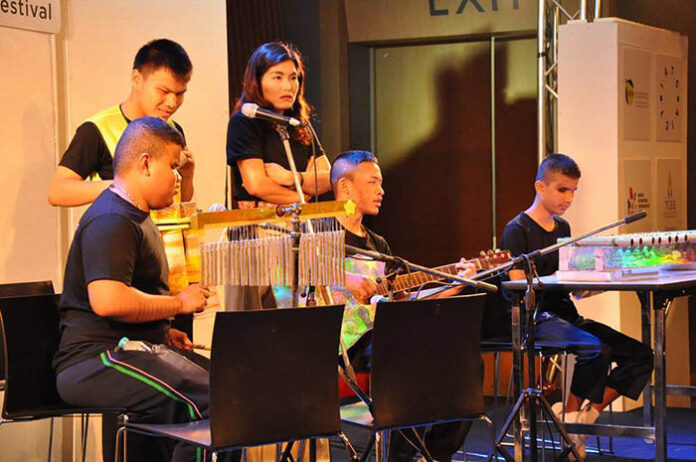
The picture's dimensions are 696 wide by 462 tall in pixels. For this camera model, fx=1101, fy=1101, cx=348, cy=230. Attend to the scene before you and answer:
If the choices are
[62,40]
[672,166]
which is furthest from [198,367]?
[672,166]

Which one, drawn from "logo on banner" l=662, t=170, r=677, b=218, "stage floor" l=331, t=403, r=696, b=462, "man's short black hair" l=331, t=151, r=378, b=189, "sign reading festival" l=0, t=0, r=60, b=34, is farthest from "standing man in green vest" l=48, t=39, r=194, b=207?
"logo on banner" l=662, t=170, r=677, b=218

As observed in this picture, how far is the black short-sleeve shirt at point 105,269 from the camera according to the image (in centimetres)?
331

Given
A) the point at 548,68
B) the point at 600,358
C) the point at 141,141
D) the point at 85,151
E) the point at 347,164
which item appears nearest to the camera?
the point at 141,141

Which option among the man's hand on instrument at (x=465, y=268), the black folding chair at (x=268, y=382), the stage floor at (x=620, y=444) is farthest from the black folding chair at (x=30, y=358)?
the stage floor at (x=620, y=444)

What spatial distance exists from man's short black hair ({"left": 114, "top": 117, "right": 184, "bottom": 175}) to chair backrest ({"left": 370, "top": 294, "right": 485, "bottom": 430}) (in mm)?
863

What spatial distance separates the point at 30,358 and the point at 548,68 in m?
4.24

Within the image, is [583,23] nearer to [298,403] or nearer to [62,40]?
[62,40]

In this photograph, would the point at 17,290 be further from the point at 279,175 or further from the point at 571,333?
the point at 571,333

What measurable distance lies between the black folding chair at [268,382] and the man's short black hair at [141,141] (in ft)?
2.30

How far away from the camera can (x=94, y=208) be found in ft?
11.3

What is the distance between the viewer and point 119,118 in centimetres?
420

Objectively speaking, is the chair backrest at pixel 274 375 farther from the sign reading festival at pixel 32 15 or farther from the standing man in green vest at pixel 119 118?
the sign reading festival at pixel 32 15

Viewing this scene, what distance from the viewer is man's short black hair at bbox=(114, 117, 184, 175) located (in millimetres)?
3482

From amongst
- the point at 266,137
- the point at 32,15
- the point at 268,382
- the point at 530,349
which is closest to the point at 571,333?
the point at 530,349
